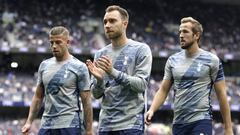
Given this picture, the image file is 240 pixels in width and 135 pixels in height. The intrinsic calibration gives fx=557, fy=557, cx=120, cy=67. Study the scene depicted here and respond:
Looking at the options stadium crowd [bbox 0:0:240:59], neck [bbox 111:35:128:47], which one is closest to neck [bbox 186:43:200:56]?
neck [bbox 111:35:128:47]

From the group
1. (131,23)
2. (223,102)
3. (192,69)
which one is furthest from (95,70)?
(131,23)

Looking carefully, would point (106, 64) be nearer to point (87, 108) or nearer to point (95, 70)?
point (95, 70)

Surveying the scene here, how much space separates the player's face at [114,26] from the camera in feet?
15.6

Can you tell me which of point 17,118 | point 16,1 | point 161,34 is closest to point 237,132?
point 161,34

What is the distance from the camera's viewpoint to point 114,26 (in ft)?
15.6

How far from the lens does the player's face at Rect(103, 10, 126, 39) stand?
4.76m

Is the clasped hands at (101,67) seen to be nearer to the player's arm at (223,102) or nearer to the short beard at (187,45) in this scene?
the short beard at (187,45)

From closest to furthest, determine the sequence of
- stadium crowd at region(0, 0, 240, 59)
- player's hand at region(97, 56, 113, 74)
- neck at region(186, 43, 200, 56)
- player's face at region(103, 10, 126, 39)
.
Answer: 1. player's hand at region(97, 56, 113, 74)
2. player's face at region(103, 10, 126, 39)
3. neck at region(186, 43, 200, 56)
4. stadium crowd at region(0, 0, 240, 59)

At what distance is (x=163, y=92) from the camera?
17.8 ft

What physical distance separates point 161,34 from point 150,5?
276 centimetres

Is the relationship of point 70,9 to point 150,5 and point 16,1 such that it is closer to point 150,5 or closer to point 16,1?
point 16,1

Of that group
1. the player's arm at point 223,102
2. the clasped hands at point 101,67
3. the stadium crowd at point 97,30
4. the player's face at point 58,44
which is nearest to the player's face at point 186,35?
the player's arm at point 223,102

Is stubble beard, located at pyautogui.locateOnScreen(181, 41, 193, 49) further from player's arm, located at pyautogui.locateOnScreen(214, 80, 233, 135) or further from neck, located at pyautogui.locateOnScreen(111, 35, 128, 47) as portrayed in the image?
neck, located at pyautogui.locateOnScreen(111, 35, 128, 47)

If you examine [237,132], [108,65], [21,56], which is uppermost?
[108,65]
